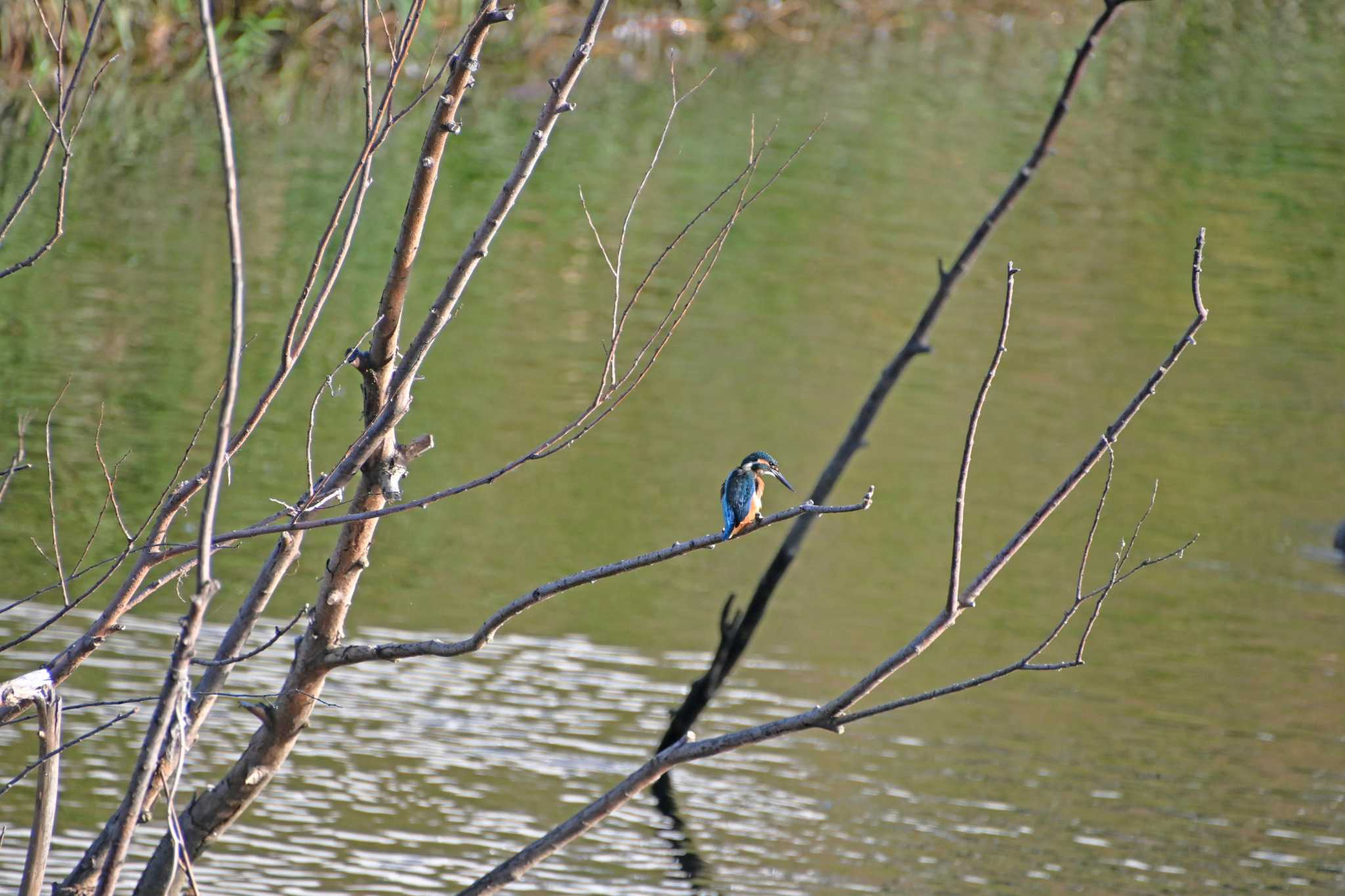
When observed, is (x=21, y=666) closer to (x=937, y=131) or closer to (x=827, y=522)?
(x=827, y=522)

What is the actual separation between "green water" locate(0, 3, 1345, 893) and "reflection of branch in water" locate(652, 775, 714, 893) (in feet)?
0.12

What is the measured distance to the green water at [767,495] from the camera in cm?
545

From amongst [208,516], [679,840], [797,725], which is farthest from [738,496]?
[679,840]

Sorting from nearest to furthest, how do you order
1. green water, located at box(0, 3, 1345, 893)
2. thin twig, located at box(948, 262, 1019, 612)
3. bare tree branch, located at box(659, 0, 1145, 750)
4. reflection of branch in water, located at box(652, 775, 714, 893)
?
1. bare tree branch, located at box(659, 0, 1145, 750)
2. thin twig, located at box(948, 262, 1019, 612)
3. reflection of branch in water, located at box(652, 775, 714, 893)
4. green water, located at box(0, 3, 1345, 893)

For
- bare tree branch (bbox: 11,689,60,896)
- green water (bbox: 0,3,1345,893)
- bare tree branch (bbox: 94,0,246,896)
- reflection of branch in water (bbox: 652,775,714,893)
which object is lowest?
reflection of branch in water (bbox: 652,775,714,893)

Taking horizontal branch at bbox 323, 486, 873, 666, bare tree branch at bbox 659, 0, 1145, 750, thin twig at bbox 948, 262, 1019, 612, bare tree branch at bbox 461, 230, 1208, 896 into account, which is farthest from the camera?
horizontal branch at bbox 323, 486, 873, 666

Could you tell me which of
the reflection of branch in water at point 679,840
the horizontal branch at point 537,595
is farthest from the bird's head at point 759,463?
the reflection of branch in water at point 679,840

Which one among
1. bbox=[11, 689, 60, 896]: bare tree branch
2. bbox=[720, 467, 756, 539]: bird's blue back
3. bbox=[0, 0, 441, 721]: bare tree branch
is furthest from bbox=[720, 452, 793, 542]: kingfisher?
bbox=[11, 689, 60, 896]: bare tree branch

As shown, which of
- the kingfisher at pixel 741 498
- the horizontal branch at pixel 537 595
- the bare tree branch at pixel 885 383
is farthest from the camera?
the kingfisher at pixel 741 498

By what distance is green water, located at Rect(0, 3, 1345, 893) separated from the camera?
545 cm

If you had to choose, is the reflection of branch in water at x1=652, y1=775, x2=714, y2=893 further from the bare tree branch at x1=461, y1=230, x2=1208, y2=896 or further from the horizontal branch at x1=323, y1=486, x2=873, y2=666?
the bare tree branch at x1=461, y1=230, x2=1208, y2=896

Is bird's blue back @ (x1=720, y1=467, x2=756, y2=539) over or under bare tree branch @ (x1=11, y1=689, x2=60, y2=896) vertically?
over

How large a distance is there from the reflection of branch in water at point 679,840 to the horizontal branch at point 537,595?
2.33 meters

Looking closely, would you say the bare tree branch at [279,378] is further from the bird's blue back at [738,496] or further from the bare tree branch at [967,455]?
the bird's blue back at [738,496]
